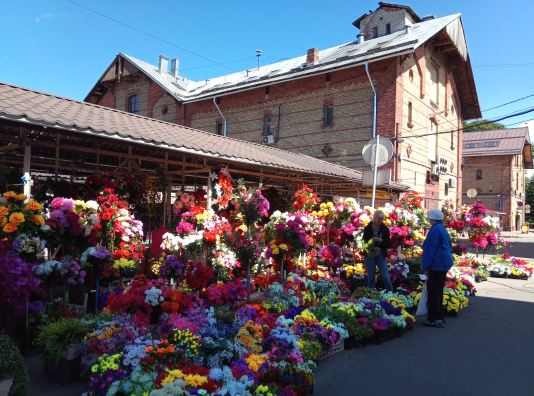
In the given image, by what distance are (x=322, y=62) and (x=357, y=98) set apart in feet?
10.4

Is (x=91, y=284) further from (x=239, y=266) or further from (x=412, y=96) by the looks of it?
(x=412, y=96)

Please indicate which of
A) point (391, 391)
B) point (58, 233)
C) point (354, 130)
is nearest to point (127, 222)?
point (58, 233)

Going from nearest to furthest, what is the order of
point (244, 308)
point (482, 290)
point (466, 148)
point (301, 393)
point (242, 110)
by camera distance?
1. point (301, 393)
2. point (244, 308)
3. point (482, 290)
4. point (242, 110)
5. point (466, 148)

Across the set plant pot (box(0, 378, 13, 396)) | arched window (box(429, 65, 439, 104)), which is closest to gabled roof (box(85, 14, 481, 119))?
arched window (box(429, 65, 439, 104))

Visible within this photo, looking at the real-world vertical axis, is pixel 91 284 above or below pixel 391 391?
above

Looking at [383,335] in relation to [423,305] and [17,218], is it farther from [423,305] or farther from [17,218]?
[17,218]

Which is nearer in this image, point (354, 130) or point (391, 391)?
point (391, 391)

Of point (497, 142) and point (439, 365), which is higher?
point (497, 142)

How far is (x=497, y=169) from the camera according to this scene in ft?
122

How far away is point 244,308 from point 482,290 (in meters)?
6.52

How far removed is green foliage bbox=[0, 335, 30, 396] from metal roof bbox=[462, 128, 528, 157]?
42345 mm

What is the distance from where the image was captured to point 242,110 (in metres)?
21.4

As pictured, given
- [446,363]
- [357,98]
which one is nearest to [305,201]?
[446,363]

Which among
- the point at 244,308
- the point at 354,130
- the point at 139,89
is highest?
the point at 139,89
